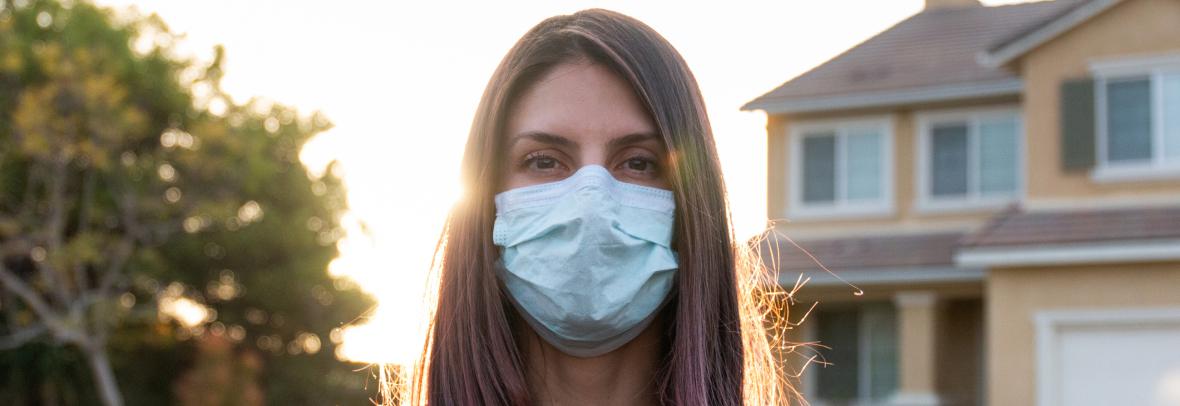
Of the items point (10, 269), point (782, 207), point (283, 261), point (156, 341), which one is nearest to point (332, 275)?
point (283, 261)

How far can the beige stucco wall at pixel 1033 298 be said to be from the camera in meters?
22.0

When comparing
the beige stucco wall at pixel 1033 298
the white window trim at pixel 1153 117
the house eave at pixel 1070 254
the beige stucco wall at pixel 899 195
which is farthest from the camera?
the beige stucco wall at pixel 899 195

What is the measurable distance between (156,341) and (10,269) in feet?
11.9

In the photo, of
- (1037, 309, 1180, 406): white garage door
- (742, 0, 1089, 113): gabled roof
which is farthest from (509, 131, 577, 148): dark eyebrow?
(742, 0, 1089, 113): gabled roof

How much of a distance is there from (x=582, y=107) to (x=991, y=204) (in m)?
23.9

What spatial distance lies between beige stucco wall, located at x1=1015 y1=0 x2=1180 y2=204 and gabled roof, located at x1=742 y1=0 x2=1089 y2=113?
1.94m

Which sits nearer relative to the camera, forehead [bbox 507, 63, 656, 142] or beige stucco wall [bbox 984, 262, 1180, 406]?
forehead [bbox 507, 63, 656, 142]

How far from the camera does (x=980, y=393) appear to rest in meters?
26.9

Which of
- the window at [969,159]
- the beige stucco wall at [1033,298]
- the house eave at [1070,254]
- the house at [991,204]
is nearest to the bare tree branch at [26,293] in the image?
the house at [991,204]

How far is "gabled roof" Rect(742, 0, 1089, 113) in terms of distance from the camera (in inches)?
1035

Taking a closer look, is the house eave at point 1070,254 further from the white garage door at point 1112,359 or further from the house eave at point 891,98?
the house eave at point 891,98

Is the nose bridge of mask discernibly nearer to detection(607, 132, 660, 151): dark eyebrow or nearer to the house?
detection(607, 132, 660, 151): dark eyebrow

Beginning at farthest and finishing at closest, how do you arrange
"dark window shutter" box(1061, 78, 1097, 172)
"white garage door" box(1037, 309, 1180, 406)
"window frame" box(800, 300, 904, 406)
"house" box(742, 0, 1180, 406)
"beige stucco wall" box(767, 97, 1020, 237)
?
"window frame" box(800, 300, 904, 406), "beige stucco wall" box(767, 97, 1020, 237), "dark window shutter" box(1061, 78, 1097, 172), "house" box(742, 0, 1180, 406), "white garage door" box(1037, 309, 1180, 406)

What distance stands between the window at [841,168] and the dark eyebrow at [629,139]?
945 inches
